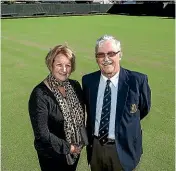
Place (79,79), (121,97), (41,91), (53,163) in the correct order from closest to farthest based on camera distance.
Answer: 1. (41,91)
2. (121,97)
3. (53,163)
4. (79,79)

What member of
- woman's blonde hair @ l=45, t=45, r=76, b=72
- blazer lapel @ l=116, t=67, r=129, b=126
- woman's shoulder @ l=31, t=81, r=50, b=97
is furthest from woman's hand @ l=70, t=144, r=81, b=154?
woman's blonde hair @ l=45, t=45, r=76, b=72

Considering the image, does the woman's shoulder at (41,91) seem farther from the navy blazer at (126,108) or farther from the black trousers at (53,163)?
the black trousers at (53,163)

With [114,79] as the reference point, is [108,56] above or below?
above

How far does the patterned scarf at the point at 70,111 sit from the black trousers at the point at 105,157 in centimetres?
21

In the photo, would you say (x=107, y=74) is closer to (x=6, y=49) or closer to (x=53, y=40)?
(x=6, y=49)

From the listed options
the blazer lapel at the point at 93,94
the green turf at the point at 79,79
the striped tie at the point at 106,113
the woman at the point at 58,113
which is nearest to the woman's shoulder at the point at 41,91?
the woman at the point at 58,113

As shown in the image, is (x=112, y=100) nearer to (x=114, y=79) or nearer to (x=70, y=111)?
(x=114, y=79)

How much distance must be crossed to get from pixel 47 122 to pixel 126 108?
2.78 ft

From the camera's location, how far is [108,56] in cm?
328

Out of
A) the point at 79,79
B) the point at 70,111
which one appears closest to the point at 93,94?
the point at 70,111

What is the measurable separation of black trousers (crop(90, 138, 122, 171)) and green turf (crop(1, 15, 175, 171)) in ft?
4.22

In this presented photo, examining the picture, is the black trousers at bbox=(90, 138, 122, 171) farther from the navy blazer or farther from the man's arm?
the man's arm

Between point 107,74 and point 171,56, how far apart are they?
405 inches

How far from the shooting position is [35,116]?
3236mm
